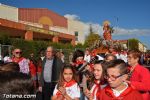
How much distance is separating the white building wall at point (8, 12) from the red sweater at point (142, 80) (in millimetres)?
48928

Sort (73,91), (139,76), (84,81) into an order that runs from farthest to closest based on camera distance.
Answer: (84,81) < (73,91) < (139,76)

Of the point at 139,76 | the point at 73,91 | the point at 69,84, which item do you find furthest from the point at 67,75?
the point at 139,76

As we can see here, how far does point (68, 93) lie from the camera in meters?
5.78

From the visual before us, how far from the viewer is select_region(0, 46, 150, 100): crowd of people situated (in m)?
2.15

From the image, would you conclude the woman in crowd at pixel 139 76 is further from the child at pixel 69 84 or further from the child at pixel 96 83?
the child at pixel 69 84

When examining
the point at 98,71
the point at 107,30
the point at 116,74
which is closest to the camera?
the point at 116,74

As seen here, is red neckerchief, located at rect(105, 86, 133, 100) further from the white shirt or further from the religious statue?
the religious statue

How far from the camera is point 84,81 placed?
22.3 feet

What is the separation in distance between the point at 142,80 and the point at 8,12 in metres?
52.0

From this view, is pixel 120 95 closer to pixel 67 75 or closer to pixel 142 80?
pixel 142 80

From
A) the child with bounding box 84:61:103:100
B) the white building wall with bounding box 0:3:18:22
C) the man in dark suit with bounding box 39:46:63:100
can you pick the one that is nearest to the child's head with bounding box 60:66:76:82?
the child with bounding box 84:61:103:100

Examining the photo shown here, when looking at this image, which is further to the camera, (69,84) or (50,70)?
(50,70)

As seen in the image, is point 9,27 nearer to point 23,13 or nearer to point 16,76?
point 23,13

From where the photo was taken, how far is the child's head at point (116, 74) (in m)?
3.61
